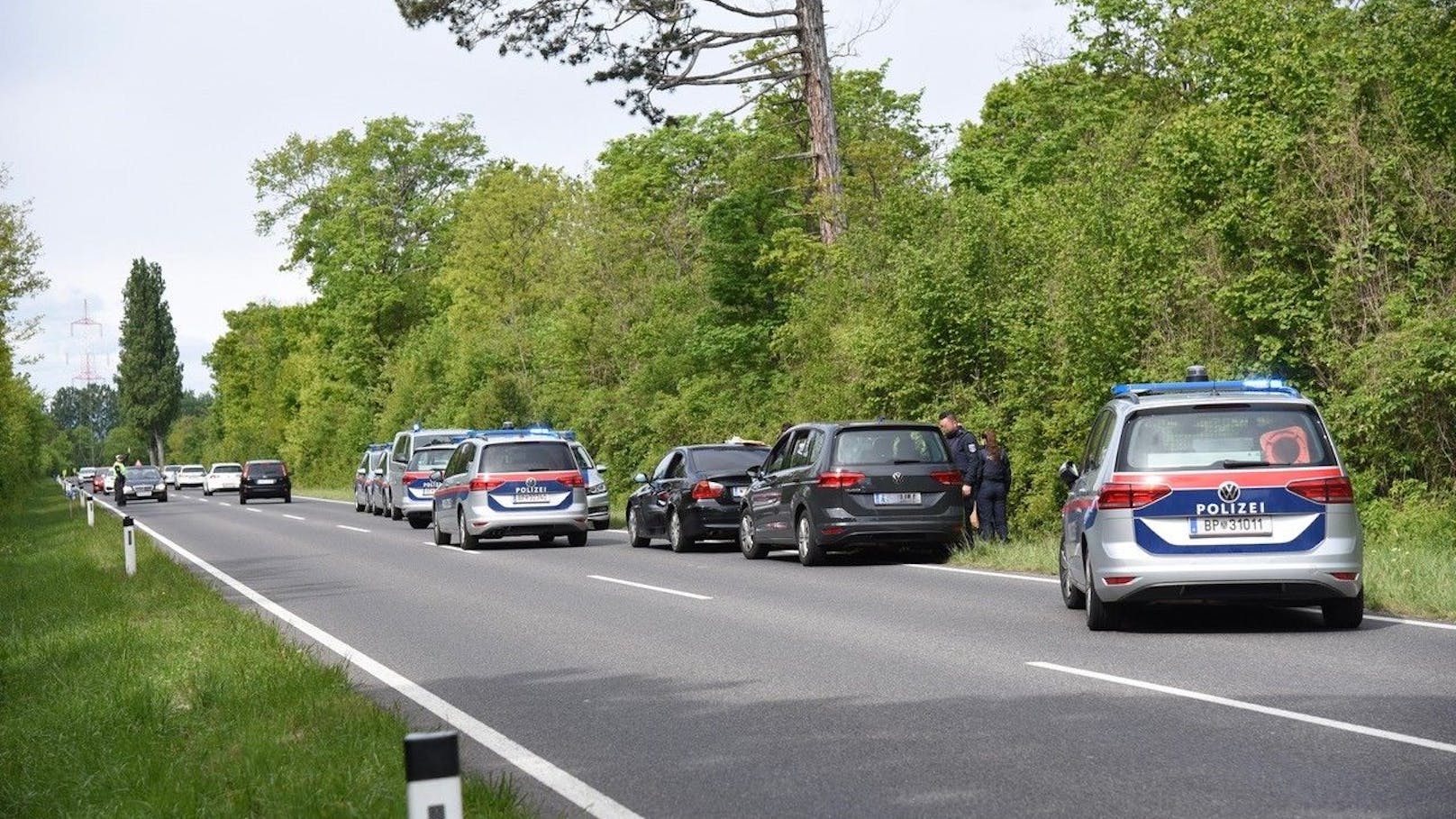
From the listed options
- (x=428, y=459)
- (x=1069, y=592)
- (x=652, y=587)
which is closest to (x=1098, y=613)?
(x=1069, y=592)

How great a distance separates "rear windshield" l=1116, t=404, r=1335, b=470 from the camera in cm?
1253

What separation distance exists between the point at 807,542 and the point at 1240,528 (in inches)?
358

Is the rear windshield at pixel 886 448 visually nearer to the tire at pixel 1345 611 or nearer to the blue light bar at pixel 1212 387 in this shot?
the blue light bar at pixel 1212 387

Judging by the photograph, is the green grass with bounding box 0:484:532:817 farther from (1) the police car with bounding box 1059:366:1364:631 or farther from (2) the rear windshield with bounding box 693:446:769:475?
(2) the rear windshield with bounding box 693:446:769:475

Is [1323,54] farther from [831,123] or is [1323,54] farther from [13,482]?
[13,482]

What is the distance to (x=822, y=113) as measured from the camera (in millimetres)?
34312

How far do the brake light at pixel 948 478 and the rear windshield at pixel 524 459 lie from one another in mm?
7895

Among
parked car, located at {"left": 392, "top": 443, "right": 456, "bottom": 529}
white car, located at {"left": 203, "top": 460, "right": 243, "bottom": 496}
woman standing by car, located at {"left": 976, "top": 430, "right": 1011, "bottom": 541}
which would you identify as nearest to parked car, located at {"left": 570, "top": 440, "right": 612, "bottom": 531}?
parked car, located at {"left": 392, "top": 443, "right": 456, "bottom": 529}

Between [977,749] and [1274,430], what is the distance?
546 cm

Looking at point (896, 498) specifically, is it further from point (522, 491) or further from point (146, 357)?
point (146, 357)

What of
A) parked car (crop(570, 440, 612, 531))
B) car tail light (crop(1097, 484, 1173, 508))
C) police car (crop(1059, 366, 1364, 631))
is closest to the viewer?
police car (crop(1059, 366, 1364, 631))

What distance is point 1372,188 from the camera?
65.6 feet

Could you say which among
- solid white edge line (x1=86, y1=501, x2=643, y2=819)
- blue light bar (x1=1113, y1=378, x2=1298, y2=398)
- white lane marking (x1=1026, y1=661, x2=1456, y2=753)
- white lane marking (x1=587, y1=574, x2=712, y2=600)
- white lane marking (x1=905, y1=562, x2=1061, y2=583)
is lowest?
white lane marking (x1=905, y1=562, x2=1061, y2=583)

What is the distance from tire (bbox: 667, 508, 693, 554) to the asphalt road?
6661 mm
